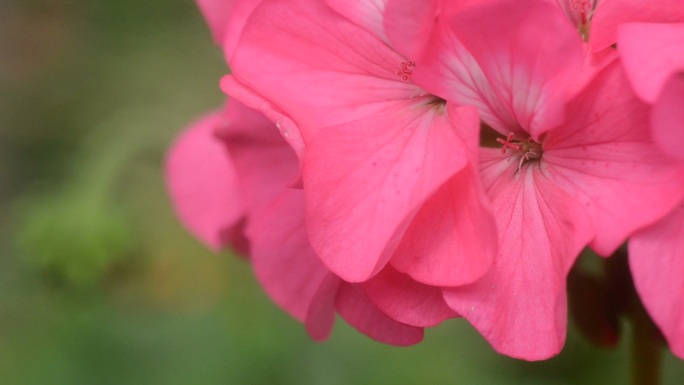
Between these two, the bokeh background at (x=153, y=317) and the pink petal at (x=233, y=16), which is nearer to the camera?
the pink petal at (x=233, y=16)

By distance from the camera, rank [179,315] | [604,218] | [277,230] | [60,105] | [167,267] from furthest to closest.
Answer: [60,105] → [167,267] → [179,315] → [277,230] → [604,218]

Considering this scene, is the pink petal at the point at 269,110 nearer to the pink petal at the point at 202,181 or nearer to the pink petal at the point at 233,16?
the pink petal at the point at 233,16

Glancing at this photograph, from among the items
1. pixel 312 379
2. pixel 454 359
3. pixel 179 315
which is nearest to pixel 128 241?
pixel 179 315

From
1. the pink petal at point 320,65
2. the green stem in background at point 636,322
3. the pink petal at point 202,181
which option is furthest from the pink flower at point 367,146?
the pink petal at point 202,181

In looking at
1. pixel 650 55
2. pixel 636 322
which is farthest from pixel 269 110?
pixel 636 322

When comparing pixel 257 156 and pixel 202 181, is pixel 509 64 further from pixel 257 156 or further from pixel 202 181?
pixel 202 181

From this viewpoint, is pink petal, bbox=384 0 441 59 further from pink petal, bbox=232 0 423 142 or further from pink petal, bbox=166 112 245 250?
pink petal, bbox=166 112 245 250

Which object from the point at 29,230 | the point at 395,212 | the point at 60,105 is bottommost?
the point at 60,105

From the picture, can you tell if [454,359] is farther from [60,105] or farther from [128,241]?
[60,105]
